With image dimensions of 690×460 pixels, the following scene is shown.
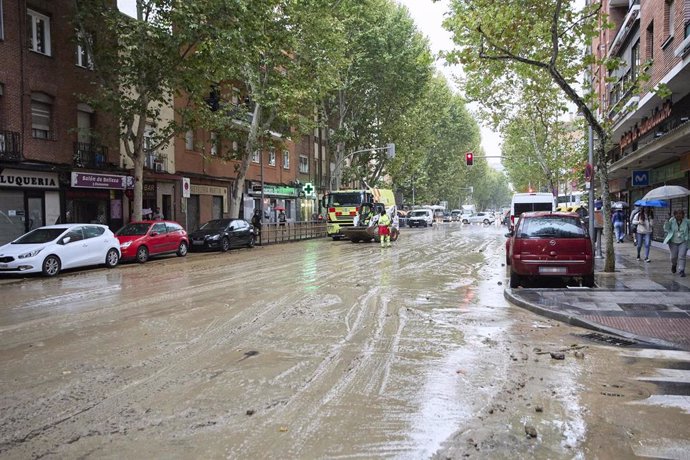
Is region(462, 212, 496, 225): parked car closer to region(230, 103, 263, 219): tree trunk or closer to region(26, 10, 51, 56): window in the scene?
region(230, 103, 263, 219): tree trunk

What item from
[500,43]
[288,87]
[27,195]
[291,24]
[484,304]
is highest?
[291,24]

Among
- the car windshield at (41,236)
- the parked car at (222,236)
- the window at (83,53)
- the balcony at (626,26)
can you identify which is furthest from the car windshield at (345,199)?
the car windshield at (41,236)

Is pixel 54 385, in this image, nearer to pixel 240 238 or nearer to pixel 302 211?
pixel 240 238

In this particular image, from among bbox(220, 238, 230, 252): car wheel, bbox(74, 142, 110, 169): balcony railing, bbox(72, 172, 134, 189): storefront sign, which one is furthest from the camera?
bbox(220, 238, 230, 252): car wheel

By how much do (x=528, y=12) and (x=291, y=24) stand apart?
15.8 m

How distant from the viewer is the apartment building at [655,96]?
602 inches

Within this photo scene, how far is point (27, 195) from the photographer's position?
66.8 ft

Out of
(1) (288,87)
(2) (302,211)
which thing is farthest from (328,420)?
(2) (302,211)

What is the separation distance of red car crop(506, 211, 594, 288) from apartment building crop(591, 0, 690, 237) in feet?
12.7

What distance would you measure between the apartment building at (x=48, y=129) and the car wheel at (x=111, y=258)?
502 cm

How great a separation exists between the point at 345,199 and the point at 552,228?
799 inches

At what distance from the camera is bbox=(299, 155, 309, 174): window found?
4672 cm

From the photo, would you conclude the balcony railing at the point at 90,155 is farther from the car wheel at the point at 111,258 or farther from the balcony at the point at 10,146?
the car wheel at the point at 111,258

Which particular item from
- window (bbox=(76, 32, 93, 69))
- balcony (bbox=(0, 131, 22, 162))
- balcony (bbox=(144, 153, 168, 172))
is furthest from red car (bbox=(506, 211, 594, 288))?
balcony (bbox=(144, 153, 168, 172))
